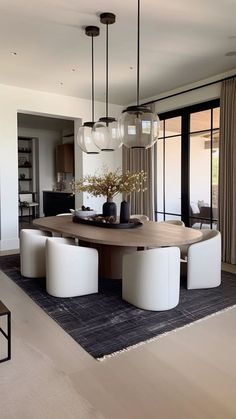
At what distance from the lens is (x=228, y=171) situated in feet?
16.7

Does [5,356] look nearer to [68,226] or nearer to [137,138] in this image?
[68,226]

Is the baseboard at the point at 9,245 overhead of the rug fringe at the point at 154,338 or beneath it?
overhead

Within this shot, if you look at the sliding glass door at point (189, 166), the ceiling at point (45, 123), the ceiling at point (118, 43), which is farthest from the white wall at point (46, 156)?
the sliding glass door at point (189, 166)

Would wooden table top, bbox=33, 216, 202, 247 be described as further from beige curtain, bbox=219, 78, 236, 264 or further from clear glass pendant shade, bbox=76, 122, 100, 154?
beige curtain, bbox=219, 78, 236, 264

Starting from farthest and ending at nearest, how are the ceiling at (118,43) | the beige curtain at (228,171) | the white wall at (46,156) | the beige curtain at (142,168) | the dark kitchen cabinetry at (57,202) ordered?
the white wall at (46,156) < the dark kitchen cabinetry at (57,202) < the beige curtain at (142,168) < the beige curtain at (228,171) < the ceiling at (118,43)

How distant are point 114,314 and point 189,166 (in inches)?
147

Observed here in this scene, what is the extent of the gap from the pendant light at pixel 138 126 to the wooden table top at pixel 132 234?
1001 millimetres

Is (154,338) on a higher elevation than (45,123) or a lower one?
lower

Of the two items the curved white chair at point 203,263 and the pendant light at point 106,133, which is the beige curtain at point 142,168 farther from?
the curved white chair at point 203,263

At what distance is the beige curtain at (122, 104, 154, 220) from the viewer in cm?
665

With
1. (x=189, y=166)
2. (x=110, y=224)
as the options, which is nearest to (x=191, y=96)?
(x=189, y=166)

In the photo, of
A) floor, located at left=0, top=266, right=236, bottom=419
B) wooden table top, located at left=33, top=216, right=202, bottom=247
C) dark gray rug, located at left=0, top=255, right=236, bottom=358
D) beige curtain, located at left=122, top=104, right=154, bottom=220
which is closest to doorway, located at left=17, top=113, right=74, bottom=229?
beige curtain, located at left=122, top=104, right=154, bottom=220

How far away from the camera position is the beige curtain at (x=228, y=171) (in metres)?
4.96

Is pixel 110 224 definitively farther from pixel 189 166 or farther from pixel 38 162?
pixel 38 162
